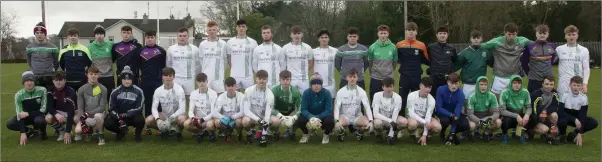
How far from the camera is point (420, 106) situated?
21.8 feet

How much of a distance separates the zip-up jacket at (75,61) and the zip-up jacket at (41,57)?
19 cm

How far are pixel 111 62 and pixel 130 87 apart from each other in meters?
1.10

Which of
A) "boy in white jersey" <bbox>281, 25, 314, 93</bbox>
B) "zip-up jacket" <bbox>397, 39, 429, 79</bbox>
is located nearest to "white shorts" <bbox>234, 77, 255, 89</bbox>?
"boy in white jersey" <bbox>281, 25, 314, 93</bbox>

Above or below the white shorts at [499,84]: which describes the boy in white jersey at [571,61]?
above

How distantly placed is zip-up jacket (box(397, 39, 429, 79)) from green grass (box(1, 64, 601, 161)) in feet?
3.76

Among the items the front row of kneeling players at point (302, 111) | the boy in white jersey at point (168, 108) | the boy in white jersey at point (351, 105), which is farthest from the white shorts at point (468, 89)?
the boy in white jersey at point (168, 108)

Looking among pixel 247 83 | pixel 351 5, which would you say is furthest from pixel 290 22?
pixel 247 83

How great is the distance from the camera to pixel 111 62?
766 cm

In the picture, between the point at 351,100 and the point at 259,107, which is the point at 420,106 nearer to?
A: the point at 351,100

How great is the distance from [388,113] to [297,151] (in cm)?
146

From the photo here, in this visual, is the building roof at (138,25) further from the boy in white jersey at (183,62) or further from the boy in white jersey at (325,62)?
the boy in white jersey at (325,62)

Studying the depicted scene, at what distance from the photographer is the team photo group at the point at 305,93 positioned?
657 cm

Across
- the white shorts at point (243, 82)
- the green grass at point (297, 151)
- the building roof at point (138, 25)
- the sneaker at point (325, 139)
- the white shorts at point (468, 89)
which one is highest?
the building roof at point (138, 25)

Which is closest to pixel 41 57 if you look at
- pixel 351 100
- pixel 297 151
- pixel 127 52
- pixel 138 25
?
pixel 127 52
